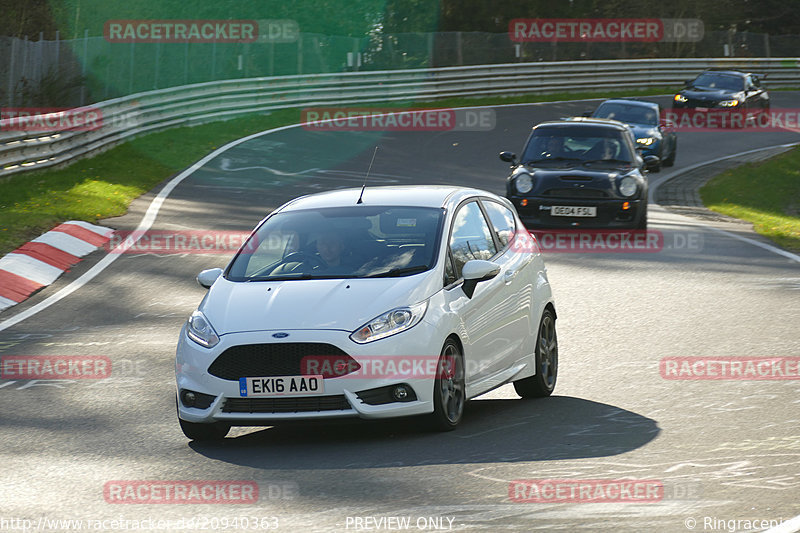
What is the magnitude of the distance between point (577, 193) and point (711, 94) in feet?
68.0

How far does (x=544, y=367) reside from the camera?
371 inches

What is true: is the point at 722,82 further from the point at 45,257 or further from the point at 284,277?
the point at 284,277

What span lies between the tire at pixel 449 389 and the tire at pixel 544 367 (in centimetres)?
116

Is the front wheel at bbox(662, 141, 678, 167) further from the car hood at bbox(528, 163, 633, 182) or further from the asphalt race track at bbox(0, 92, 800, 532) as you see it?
the asphalt race track at bbox(0, 92, 800, 532)

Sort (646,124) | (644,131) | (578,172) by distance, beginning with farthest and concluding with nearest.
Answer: (646,124)
(644,131)
(578,172)

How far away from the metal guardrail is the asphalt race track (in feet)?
27.8

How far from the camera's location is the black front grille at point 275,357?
24.9 feet

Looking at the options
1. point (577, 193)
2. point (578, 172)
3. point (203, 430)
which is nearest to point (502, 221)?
point (203, 430)

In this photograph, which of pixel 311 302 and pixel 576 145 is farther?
pixel 576 145

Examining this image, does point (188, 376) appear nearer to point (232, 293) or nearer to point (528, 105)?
point (232, 293)

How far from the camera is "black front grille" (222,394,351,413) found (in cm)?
759

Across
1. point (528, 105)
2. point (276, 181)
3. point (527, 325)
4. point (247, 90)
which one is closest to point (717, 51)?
point (528, 105)

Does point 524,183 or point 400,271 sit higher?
point 400,271

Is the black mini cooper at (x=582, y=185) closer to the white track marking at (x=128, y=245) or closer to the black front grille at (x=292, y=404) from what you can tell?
the white track marking at (x=128, y=245)
